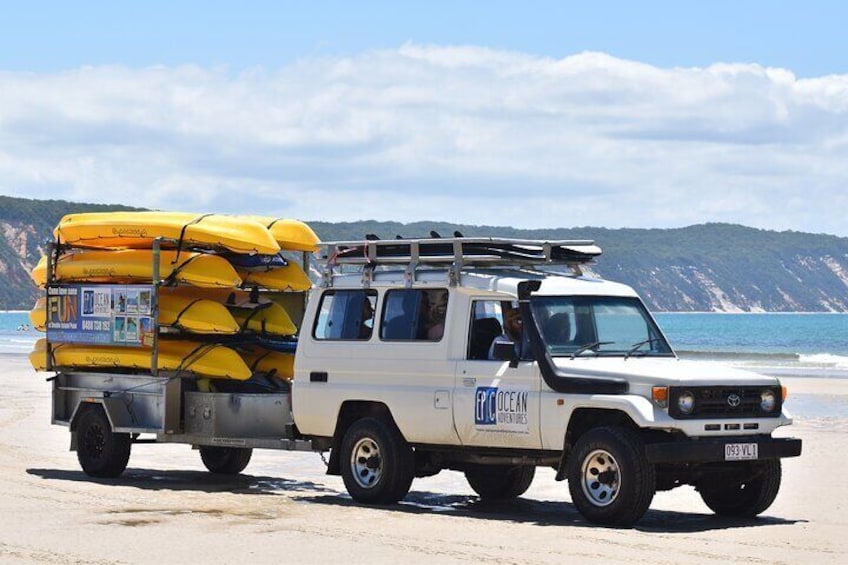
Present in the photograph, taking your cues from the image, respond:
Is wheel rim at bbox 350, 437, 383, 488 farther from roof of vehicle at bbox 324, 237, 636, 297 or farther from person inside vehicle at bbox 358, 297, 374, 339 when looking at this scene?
roof of vehicle at bbox 324, 237, 636, 297

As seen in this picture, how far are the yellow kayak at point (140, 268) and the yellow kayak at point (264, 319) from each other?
2.27 ft

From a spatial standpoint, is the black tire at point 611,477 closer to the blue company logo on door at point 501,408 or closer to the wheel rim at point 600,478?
the wheel rim at point 600,478

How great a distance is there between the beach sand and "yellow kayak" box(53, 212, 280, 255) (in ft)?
7.97

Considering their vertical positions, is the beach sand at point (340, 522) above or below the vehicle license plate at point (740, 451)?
below

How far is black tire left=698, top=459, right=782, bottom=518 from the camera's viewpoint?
1427 centimetres

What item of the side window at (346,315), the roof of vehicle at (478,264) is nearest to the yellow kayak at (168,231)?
the side window at (346,315)

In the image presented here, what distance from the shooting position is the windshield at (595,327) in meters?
14.4

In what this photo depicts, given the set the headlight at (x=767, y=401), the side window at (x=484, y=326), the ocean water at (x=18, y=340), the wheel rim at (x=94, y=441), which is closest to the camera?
the headlight at (x=767, y=401)

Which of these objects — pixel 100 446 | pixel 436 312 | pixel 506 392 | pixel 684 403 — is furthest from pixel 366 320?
pixel 100 446

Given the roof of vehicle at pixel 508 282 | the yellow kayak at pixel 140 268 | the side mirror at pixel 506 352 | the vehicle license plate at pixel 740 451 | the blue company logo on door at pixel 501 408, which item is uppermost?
the yellow kayak at pixel 140 268

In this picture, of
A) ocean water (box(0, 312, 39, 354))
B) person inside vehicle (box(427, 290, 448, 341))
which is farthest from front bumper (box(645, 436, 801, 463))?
ocean water (box(0, 312, 39, 354))

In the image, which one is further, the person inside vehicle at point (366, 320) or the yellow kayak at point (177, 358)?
the yellow kayak at point (177, 358)

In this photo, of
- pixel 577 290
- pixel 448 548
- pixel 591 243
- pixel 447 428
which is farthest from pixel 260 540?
pixel 591 243

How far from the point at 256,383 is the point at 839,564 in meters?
7.52
